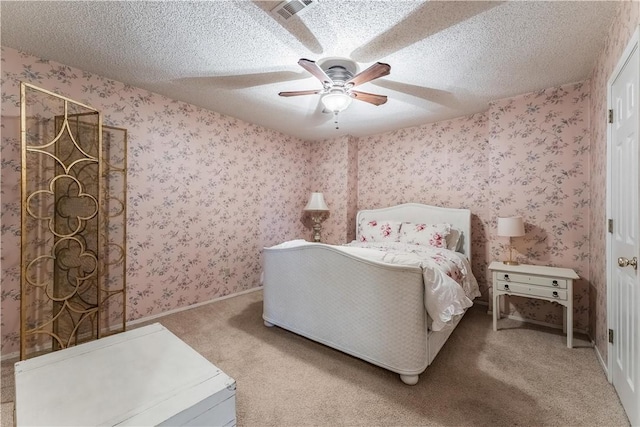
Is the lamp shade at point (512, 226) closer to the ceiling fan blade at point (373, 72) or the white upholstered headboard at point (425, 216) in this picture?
the white upholstered headboard at point (425, 216)

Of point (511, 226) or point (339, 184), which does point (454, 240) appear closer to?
point (511, 226)

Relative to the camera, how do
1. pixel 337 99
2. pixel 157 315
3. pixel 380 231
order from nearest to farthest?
pixel 337 99 → pixel 157 315 → pixel 380 231

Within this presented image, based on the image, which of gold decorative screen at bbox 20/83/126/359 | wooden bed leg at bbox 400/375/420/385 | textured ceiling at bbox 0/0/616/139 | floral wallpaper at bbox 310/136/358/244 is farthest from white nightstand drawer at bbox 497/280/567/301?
gold decorative screen at bbox 20/83/126/359

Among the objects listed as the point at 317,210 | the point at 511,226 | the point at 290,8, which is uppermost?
the point at 290,8

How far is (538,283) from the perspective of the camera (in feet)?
7.79

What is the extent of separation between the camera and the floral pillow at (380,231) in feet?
11.3

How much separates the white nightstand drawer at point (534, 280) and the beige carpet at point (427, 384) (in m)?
0.50

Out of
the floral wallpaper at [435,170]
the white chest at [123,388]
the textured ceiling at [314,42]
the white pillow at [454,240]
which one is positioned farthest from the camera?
the floral wallpaper at [435,170]

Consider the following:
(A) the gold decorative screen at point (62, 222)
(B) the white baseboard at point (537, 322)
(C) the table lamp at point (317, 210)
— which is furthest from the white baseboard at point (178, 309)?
(B) the white baseboard at point (537, 322)

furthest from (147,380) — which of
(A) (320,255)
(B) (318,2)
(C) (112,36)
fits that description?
(C) (112,36)

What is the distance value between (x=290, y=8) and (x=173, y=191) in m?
2.23

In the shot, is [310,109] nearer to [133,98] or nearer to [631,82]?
[133,98]

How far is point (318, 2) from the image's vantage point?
5.08 ft

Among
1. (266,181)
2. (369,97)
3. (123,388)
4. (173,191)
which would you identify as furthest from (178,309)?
(369,97)
